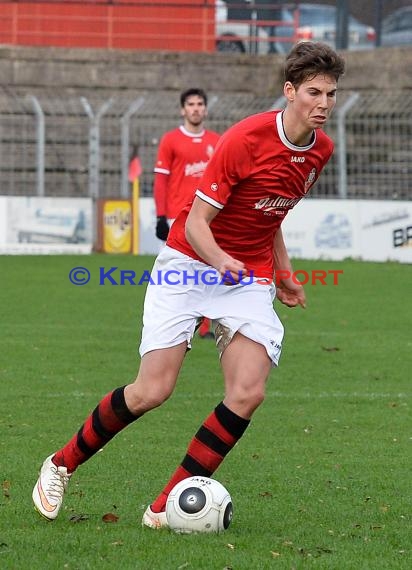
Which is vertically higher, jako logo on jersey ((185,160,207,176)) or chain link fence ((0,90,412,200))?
chain link fence ((0,90,412,200))

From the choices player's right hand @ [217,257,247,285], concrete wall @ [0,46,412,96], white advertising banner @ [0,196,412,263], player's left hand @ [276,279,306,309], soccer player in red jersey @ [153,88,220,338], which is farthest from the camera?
concrete wall @ [0,46,412,96]

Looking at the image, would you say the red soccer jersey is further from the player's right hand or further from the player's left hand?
the player's right hand

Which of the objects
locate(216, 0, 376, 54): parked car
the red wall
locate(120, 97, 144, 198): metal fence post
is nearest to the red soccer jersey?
locate(120, 97, 144, 198): metal fence post

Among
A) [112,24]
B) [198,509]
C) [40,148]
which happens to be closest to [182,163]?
[198,509]

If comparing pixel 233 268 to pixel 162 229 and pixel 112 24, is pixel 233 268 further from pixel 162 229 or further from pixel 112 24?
pixel 112 24

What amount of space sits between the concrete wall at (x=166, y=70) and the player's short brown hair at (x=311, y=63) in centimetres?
2130

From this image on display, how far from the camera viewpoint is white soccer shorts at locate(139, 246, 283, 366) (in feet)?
17.7

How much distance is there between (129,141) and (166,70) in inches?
173

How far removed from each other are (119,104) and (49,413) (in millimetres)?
16658

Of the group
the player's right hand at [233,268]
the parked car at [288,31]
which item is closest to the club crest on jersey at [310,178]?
the player's right hand at [233,268]

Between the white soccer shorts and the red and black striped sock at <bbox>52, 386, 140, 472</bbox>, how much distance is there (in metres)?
0.26

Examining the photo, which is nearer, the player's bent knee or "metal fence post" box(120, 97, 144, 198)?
the player's bent knee

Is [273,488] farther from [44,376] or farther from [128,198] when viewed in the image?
[128,198]

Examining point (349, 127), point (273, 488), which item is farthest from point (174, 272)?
point (349, 127)
